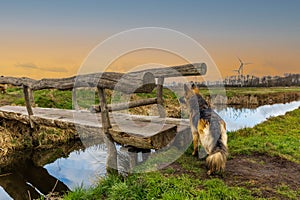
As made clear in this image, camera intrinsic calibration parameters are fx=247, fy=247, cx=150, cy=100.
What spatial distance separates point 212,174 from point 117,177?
6.26 feet

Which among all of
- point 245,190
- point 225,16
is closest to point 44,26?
point 225,16

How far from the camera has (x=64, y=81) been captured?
615 centimetres

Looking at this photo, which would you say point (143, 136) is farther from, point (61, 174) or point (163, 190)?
point (61, 174)

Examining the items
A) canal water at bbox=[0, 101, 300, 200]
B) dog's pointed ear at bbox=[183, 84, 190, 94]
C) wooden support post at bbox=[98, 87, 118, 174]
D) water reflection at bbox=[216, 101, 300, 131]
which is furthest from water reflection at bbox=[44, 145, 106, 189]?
water reflection at bbox=[216, 101, 300, 131]

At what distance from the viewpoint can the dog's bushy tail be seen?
14.4 feet

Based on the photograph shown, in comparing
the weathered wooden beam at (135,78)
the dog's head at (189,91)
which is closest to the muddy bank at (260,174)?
the dog's head at (189,91)

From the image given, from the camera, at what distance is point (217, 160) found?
14.7 ft

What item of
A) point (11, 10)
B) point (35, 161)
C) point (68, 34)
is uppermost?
point (11, 10)

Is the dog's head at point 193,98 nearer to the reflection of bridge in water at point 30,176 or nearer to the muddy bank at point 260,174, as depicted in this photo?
the muddy bank at point 260,174

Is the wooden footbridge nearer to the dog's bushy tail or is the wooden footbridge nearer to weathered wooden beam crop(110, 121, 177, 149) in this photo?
weathered wooden beam crop(110, 121, 177, 149)

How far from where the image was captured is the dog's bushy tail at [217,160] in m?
4.39

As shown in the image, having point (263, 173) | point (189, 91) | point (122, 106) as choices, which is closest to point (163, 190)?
point (263, 173)

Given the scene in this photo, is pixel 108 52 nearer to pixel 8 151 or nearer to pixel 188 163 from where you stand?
pixel 188 163

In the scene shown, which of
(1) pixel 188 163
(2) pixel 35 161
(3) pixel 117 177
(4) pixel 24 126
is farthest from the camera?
(4) pixel 24 126
